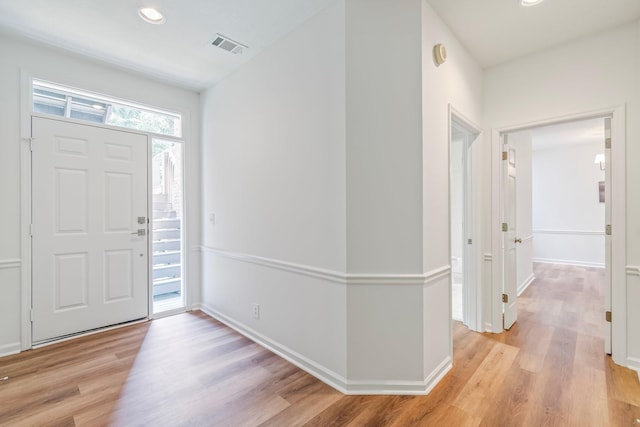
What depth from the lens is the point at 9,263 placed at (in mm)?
2666

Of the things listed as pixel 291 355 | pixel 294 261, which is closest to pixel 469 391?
pixel 291 355

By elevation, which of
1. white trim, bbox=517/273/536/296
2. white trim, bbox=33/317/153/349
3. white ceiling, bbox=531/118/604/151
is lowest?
white trim, bbox=33/317/153/349

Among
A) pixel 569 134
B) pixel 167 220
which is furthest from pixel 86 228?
pixel 569 134

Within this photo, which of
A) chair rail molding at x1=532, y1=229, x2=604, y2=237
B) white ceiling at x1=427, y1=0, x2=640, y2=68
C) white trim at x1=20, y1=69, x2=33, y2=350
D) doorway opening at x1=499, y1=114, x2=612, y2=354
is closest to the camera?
white ceiling at x1=427, y1=0, x2=640, y2=68

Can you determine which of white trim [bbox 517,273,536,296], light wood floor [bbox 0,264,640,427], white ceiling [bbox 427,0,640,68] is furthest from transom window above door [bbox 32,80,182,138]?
white trim [bbox 517,273,536,296]

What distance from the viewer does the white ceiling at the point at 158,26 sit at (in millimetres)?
2221

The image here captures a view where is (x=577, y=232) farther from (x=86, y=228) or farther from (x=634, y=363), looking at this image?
(x=86, y=228)

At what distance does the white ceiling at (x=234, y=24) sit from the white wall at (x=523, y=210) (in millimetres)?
1981

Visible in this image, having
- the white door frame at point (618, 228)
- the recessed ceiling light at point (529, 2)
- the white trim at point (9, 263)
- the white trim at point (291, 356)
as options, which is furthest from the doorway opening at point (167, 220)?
the white door frame at point (618, 228)

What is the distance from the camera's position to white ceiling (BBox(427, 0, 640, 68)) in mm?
2152

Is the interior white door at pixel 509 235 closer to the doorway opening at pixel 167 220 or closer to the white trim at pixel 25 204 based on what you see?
the doorway opening at pixel 167 220

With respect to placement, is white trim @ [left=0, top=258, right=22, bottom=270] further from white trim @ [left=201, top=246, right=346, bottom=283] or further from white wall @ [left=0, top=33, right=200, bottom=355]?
white trim @ [left=201, top=246, right=346, bottom=283]

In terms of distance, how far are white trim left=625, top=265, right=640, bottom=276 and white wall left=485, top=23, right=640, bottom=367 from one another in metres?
0.01

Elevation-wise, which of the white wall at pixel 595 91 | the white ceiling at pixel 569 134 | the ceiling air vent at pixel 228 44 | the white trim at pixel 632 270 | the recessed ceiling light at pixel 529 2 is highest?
the ceiling air vent at pixel 228 44
